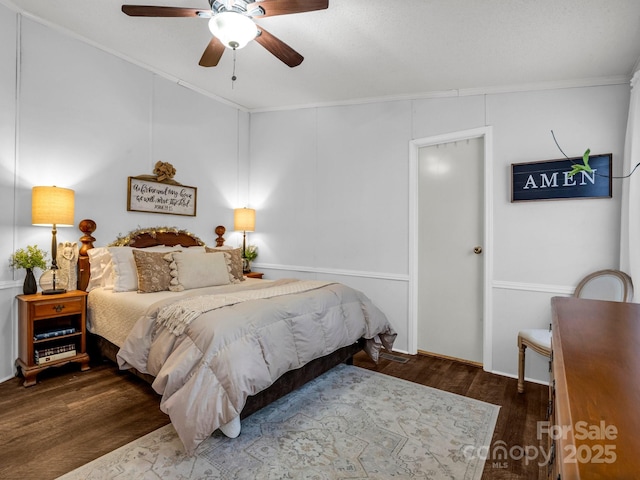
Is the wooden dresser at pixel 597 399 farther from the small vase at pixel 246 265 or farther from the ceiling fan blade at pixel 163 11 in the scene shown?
the small vase at pixel 246 265

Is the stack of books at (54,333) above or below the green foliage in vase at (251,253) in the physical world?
below

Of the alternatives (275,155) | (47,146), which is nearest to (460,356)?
(275,155)

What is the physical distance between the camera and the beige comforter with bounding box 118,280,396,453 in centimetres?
182

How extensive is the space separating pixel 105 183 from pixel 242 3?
226cm

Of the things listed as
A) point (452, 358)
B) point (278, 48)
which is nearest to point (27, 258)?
point (278, 48)

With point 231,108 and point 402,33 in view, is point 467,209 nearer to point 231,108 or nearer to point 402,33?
point 402,33

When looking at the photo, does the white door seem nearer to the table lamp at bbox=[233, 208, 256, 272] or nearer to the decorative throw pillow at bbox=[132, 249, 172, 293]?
the table lamp at bbox=[233, 208, 256, 272]

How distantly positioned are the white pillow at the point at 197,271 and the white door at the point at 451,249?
2.04 metres

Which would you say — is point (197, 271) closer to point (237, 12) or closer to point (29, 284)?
point (29, 284)

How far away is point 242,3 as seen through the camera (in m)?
2.06

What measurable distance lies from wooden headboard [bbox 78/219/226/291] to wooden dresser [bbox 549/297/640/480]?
3.54 m

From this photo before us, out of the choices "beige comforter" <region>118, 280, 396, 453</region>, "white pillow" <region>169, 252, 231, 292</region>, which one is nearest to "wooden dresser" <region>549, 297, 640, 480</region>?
"beige comforter" <region>118, 280, 396, 453</region>

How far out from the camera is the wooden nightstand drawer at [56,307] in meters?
2.68

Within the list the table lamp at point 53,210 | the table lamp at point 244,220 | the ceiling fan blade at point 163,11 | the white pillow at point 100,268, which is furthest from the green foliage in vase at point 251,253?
the ceiling fan blade at point 163,11
